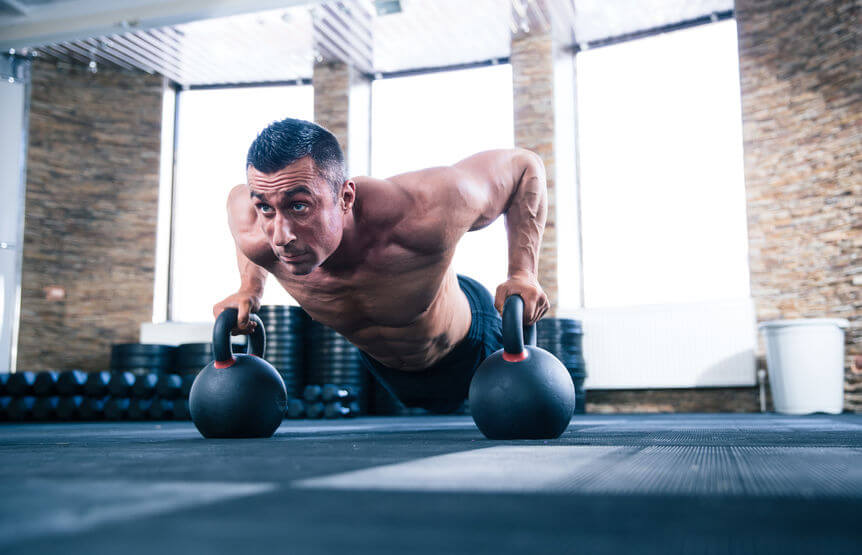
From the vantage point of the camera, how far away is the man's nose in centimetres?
169

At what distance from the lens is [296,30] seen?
6.33 meters

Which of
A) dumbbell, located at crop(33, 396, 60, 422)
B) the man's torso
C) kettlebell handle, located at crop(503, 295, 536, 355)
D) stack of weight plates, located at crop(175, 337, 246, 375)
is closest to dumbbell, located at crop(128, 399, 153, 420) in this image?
dumbbell, located at crop(33, 396, 60, 422)

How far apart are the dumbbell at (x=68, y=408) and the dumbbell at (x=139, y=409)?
0.36m

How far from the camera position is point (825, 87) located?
5332 mm

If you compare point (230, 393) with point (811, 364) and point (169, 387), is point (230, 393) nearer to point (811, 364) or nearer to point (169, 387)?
point (169, 387)

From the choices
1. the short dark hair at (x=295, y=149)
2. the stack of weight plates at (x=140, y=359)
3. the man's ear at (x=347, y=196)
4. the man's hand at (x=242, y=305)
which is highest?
the short dark hair at (x=295, y=149)

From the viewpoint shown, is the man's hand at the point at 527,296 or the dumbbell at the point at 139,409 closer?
the man's hand at the point at 527,296

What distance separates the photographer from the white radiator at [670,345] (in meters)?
5.50

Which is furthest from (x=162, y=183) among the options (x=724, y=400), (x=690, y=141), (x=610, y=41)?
(x=724, y=400)

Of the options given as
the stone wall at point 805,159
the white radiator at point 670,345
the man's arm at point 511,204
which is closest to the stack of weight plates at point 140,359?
the white radiator at point 670,345

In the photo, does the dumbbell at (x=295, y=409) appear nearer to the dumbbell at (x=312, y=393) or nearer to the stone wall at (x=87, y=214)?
the dumbbell at (x=312, y=393)

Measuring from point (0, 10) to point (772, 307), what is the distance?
6.69 m

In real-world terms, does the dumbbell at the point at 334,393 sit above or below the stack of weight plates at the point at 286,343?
below

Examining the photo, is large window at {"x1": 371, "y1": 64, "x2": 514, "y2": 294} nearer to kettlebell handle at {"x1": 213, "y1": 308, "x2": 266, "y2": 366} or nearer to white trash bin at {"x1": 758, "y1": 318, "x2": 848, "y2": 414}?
white trash bin at {"x1": 758, "y1": 318, "x2": 848, "y2": 414}
